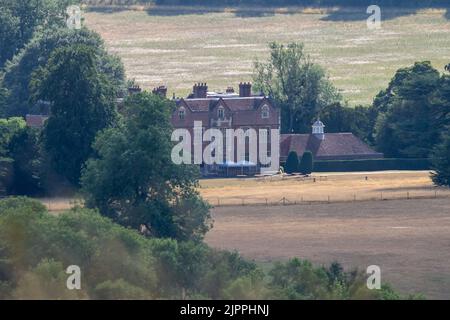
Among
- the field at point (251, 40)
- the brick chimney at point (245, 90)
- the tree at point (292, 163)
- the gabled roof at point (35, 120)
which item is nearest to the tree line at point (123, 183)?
the gabled roof at point (35, 120)

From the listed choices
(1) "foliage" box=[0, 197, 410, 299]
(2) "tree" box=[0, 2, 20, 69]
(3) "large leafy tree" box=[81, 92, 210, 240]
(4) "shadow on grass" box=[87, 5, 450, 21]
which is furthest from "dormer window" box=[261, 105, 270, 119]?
(1) "foliage" box=[0, 197, 410, 299]

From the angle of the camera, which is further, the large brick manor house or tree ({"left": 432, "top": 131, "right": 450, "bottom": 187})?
the large brick manor house

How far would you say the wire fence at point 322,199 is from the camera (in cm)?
8388

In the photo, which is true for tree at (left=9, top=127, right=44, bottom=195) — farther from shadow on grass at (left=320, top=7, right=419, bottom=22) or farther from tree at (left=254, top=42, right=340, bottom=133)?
shadow on grass at (left=320, top=7, right=419, bottom=22)

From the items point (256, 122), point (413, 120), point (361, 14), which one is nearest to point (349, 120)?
point (256, 122)

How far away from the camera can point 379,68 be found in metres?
142

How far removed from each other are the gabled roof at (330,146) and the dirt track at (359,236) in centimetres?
2297

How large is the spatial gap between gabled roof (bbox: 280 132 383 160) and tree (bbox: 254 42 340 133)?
596 cm

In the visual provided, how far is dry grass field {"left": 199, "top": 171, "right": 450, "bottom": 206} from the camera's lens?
85750mm

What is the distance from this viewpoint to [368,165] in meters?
104

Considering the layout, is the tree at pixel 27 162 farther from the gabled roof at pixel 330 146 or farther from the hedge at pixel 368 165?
the gabled roof at pixel 330 146

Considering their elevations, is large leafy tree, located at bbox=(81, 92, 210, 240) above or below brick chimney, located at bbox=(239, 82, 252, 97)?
below
